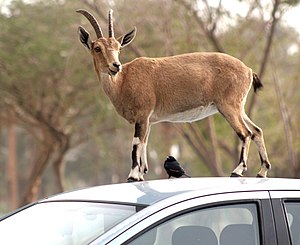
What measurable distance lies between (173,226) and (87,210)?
55 cm

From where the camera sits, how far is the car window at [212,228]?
13.2 ft

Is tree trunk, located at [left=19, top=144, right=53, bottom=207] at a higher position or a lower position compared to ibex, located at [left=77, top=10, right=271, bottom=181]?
higher

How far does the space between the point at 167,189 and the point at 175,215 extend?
290 millimetres

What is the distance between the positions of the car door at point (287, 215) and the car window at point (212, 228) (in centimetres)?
12

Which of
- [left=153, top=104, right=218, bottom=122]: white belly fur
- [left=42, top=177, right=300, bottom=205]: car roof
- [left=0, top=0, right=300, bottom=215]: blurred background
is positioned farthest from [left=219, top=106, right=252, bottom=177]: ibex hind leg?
[left=0, top=0, right=300, bottom=215]: blurred background

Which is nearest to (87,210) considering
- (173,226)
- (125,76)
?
(173,226)

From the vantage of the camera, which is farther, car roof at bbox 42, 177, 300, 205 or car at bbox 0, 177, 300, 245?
car roof at bbox 42, 177, 300, 205

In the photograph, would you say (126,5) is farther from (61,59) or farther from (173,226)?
(173,226)

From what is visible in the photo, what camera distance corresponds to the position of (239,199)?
13.9 ft

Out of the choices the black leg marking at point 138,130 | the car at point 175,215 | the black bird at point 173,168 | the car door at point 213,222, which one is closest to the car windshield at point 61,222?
the car at point 175,215

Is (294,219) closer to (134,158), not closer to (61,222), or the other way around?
(61,222)

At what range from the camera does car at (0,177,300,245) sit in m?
3.96

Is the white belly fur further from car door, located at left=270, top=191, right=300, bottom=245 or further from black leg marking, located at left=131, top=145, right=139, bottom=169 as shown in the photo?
car door, located at left=270, top=191, right=300, bottom=245

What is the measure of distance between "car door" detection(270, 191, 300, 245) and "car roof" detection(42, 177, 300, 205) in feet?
0.17
